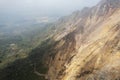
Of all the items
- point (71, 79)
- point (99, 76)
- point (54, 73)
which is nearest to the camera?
point (99, 76)

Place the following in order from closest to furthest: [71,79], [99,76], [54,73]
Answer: [99,76] → [71,79] → [54,73]

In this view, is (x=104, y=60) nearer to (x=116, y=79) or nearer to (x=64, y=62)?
(x=116, y=79)

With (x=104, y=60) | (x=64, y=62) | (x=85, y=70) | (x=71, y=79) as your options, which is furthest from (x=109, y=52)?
(x=64, y=62)

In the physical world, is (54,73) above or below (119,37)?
below

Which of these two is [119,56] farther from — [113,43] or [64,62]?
[64,62]

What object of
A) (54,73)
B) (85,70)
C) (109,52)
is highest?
(109,52)

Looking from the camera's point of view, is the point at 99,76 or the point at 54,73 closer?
the point at 99,76

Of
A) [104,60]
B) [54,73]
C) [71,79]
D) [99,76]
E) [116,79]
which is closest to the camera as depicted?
[116,79]

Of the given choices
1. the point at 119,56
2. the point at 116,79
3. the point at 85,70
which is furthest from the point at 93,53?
the point at 116,79

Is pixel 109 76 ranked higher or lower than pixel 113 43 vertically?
lower
